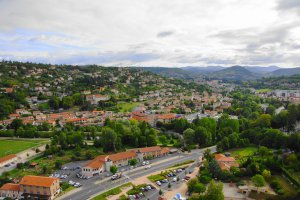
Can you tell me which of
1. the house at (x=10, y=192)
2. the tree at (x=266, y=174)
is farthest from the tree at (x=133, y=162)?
the tree at (x=266, y=174)

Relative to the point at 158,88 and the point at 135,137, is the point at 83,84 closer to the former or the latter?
the point at 158,88

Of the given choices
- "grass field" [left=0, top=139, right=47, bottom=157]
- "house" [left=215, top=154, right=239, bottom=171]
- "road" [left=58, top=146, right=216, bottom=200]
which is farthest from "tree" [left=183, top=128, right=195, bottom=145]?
"grass field" [left=0, top=139, right=47, bottom=157]

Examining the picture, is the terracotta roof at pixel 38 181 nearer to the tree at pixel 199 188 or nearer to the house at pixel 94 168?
the house at pixel 94 168

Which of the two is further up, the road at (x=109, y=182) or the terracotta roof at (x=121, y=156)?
the terracotta roof at (x=121, y=156)

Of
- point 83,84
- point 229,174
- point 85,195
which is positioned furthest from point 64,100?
point 229,174

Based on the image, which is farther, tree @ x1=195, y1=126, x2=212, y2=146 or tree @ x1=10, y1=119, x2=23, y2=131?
tree @ x1=10, y1=119, x2=23, y2=131

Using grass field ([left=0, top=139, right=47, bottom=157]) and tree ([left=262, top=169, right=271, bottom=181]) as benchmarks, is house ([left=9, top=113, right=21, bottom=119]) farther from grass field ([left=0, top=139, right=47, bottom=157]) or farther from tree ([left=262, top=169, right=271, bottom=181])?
tree ([left=262, top=169, right=271, bottom=181])
